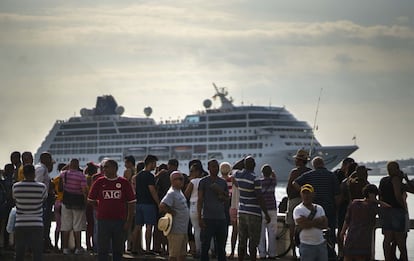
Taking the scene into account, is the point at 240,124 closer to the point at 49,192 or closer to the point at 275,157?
the point at 275,157

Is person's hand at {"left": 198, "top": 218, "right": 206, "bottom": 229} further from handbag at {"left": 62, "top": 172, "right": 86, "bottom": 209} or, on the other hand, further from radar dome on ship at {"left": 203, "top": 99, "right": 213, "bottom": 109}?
radar dome on ship at {"left": 203, "top": 99, "right": 213, "bottom": 109}

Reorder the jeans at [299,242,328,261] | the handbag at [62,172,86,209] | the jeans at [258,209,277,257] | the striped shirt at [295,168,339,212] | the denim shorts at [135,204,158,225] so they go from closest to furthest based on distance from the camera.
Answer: the jeans at [299,242,328,261] → the striped shirt at [295,168,339,212] → the jeans at [258,209,277,257] → the denim shorts at [135,204,158,225] → the handbag at [62,172,86,209]

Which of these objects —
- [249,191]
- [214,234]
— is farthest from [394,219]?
[214,234]

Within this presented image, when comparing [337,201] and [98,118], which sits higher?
[98,118]

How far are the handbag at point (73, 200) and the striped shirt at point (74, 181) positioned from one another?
0.16 feet

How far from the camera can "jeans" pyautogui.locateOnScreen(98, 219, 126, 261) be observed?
1301cm

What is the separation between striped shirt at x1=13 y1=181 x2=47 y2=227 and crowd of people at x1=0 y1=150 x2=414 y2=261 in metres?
0.01

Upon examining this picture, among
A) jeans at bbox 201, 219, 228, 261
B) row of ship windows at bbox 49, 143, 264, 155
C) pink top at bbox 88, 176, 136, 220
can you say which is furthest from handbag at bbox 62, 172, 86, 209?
row of ship windows at bbox 49, 143, 264, 155

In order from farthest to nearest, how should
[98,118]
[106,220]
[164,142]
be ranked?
[98,118] < [164,142] < [106,220]

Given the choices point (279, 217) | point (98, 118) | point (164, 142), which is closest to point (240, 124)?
point (164, 142)

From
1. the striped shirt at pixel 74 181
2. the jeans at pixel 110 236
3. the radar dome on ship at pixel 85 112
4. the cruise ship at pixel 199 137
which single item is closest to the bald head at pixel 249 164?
the jeans at pixel 110 236

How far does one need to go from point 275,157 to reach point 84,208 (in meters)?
93.0

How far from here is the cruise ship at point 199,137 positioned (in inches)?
4311

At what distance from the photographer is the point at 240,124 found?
369 feet
